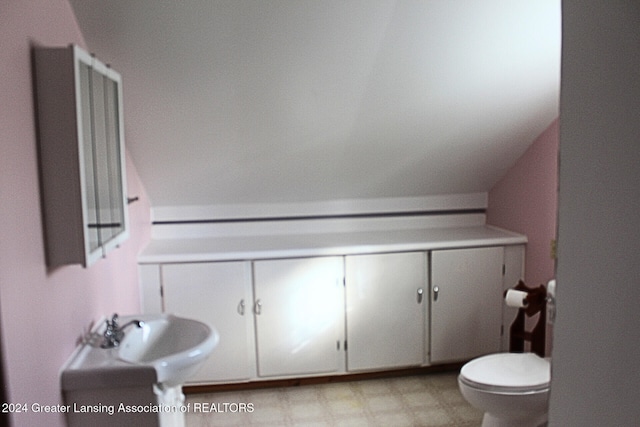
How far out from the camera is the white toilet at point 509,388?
2.19m

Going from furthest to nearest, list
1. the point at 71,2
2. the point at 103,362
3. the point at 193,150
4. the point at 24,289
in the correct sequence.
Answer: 1. the point at 193,150
2. the point at 71,2
3. the point at 103,362
4. the point at 24,289

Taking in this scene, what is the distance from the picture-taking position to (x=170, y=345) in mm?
2221

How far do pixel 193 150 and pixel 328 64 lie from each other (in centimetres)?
88

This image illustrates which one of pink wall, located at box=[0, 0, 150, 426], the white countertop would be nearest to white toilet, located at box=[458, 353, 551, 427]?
the white countertop

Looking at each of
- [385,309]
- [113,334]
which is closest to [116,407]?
[113,334]

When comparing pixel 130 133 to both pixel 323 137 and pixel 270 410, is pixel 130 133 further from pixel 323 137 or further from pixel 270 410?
pixel 270 410

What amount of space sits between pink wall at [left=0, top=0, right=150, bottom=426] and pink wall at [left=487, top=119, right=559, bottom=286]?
7.75 ft

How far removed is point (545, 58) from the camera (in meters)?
2.53

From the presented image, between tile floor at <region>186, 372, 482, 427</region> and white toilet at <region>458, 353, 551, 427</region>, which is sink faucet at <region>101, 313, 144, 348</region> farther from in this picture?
white toilet at <region>458, 353, 551, 427</region>

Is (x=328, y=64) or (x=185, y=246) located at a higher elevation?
(x=328, y=64)

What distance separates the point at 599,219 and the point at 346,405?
2.40 metres

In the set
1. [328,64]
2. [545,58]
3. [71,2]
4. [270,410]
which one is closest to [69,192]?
[71,2]

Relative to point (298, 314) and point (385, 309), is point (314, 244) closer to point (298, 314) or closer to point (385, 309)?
point (298, 314)

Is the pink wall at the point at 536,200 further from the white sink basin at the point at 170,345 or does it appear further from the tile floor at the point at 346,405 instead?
the white sink basin at the point at 170,345
